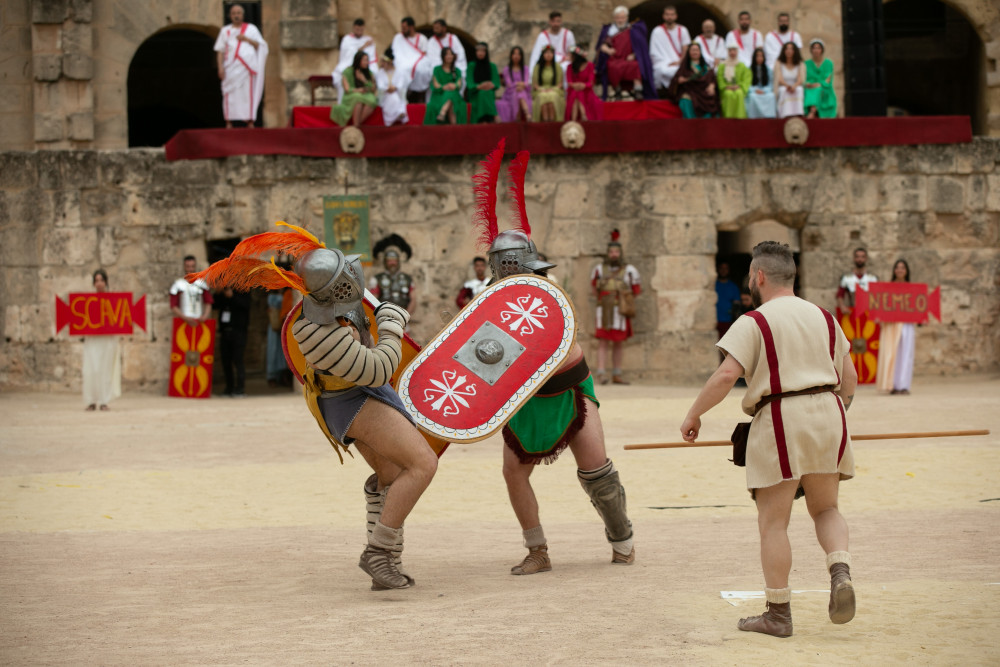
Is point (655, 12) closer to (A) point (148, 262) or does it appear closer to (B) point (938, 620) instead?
(A) point (148, 262)

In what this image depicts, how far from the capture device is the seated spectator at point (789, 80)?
49.1 ft

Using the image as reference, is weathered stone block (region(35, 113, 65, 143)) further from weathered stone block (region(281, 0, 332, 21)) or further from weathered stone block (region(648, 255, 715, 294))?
weathered stone block (region(648, 255, 715, 294))

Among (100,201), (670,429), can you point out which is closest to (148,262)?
(100,201)

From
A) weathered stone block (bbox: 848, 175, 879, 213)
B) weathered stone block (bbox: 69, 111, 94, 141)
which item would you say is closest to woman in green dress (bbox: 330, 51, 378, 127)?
weathered stone block (bbox: 69, 111, 94, 141)

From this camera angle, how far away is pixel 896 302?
1365 cm

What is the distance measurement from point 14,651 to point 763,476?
2.66 meters

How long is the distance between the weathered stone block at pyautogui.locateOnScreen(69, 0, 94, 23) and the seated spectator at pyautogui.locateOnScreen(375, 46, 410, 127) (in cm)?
437

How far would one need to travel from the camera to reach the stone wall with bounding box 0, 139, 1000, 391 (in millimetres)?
14570

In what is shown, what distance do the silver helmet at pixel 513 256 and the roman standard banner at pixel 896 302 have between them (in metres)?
8.78

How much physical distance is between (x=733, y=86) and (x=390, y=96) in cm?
411

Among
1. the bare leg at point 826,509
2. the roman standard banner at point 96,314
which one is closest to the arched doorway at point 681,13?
the roman standard banner at point 96,314

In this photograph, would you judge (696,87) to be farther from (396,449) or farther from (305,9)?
(396,449)

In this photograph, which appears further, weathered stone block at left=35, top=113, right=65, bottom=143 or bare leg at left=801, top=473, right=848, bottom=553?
weathered stone block at left=35, top=113, right=65, bottom=143

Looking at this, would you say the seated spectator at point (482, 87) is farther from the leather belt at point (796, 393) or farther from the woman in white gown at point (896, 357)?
the leather belt at point (796, 393)
